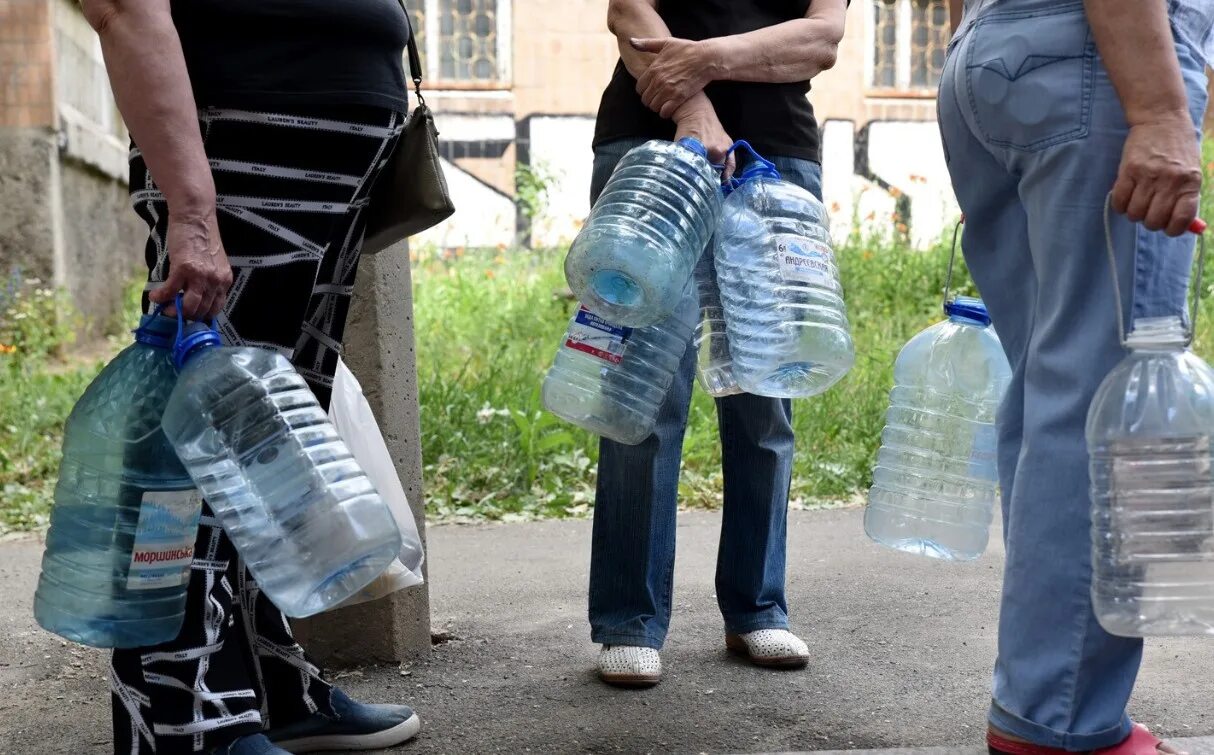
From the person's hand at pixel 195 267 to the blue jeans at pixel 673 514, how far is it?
1.11m

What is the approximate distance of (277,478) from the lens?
7.16 feet

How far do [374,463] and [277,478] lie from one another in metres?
0.49

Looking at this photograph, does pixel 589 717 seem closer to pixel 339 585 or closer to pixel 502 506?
pixel 339 585

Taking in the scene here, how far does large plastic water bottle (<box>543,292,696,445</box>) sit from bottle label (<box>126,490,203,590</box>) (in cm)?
89

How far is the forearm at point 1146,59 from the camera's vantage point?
2.00 meters

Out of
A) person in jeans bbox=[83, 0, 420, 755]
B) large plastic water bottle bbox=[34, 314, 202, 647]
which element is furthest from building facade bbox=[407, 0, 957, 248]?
large plastic water bottle bbox=[34, 314, 202, 647]

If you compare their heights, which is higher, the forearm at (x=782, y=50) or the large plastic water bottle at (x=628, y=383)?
the forearm at (x=782, y=50)

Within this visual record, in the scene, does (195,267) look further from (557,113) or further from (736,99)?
(557,113)

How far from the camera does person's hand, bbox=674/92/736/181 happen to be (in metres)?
2.76

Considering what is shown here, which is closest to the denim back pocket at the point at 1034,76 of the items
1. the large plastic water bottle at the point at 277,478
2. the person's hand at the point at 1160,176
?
the person's hand at the point at 1160,176

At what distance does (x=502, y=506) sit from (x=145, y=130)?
3.43 metres

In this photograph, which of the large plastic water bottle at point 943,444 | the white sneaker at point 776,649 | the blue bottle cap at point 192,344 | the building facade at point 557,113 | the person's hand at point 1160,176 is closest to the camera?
the person's hand at point 1160,176

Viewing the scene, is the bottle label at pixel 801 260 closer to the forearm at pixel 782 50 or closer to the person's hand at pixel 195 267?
the forearm at pixel 782 50

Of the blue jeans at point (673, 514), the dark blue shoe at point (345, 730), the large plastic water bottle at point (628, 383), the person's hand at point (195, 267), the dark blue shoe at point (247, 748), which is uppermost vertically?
the person's hand at point (195, 267)
